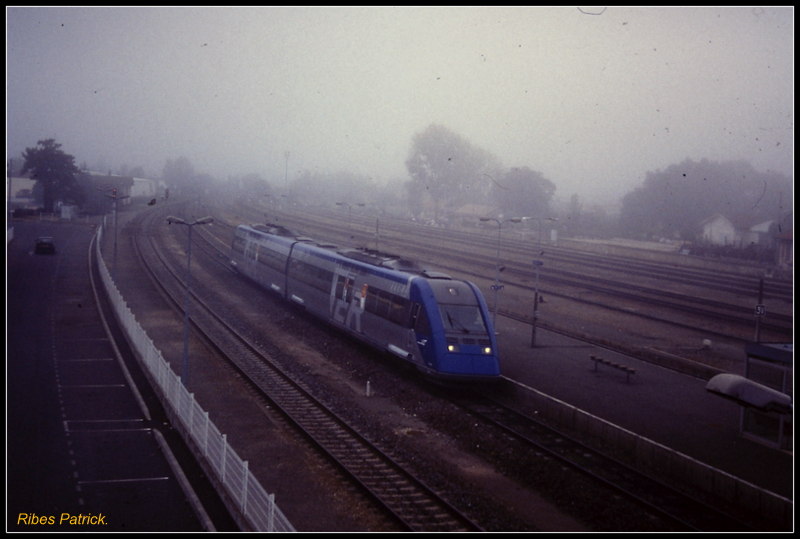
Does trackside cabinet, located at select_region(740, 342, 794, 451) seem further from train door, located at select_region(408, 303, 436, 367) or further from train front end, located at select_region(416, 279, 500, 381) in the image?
train door, located at select_region(408, 303, 436, 367)

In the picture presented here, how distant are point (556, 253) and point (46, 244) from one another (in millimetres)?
41665

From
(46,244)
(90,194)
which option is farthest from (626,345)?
(90,194)

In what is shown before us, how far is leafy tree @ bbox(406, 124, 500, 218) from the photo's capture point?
322ft

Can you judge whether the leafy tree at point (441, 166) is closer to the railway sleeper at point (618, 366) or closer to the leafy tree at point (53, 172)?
the leafy tree at point (53, 172)

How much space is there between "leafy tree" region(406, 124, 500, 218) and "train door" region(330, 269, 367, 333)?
70.0 m

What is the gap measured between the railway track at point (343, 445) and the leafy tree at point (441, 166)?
72.3 metres

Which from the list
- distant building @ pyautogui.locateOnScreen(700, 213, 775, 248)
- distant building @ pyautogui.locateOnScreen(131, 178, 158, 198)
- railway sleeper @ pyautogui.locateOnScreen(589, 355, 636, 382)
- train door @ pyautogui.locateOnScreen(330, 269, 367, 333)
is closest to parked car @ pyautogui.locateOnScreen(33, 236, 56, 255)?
train door @ pyautogui.locateOnScreen(330, 269, 367, 333)

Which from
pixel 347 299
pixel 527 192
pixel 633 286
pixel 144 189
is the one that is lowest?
pixel 633 286

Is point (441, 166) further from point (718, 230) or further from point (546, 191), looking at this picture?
point (718, 230)

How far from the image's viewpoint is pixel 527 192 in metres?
92.7

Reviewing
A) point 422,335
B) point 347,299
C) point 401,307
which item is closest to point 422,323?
point 422,335

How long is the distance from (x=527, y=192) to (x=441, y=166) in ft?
44.4

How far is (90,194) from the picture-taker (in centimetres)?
8538

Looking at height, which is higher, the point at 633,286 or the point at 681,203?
the point at 681,203
